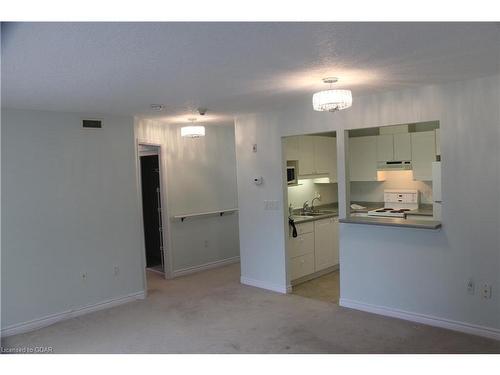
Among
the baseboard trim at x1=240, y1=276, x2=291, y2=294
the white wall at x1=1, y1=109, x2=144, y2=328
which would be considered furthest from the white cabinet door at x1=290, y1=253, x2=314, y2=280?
the white wall at x1=1, y1=109, x2=144, y2=328

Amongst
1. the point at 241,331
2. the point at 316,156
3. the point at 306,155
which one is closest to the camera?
the point at 241,331

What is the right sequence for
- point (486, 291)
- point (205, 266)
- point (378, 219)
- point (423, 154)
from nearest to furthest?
point (486, 291) → point (378, 219) → point (423, 154) → point (205, 266)

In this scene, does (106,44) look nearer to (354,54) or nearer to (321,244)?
(354,54)

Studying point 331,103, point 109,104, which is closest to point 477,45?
point 331,103

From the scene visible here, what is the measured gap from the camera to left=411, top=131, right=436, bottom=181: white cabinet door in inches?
211

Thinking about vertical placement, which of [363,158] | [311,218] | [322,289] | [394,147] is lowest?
[322,289]

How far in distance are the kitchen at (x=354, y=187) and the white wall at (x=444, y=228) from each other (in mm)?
695

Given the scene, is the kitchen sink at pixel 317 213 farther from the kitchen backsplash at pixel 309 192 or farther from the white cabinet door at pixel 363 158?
the white cabinet door at pixel 363 158

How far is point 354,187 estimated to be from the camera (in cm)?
668

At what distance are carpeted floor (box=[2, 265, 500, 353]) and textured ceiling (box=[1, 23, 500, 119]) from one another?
89.0 inches

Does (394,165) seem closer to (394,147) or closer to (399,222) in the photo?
(394,147)

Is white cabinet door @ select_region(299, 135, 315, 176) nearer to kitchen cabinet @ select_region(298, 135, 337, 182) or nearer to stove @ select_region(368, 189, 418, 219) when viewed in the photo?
kitchen cabinet @ select_region(298, 135, 337, 182)

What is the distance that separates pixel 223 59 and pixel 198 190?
3.92 m

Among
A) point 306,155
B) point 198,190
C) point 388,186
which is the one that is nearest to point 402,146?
point 388,186
